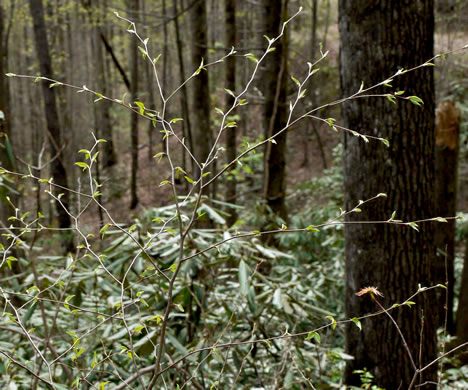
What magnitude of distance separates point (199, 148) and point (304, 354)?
4.35 metres

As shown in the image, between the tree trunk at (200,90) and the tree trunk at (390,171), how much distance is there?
4037 millimetres

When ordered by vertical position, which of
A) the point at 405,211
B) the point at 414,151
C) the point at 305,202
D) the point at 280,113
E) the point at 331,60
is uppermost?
the point at 331,60

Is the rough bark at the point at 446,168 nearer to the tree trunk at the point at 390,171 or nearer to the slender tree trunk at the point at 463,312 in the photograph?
the slender tree trunk at the point at 463,312

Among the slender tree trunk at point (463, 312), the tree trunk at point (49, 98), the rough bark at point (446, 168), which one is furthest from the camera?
the tree trunk at point (49, 98)

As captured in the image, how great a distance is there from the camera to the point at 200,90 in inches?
278

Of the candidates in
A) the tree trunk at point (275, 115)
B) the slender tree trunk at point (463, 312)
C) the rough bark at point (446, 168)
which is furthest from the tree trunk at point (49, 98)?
the slender tree trunk at point (463, 312)

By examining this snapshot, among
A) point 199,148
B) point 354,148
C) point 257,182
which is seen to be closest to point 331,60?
point 257,182

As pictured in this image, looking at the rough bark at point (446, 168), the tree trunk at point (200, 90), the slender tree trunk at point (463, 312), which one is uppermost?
the tree trunk at point (200, 90)

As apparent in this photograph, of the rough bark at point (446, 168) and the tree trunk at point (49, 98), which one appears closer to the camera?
the rough bark at point (446, 168)

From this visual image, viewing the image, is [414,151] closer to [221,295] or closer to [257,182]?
[221,295]

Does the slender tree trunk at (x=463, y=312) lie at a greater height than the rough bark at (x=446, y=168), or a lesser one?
lesser

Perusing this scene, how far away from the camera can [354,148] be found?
3.16m

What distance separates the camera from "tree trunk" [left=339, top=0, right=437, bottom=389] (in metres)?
2.96

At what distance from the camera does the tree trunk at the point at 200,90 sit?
23.0 ft
